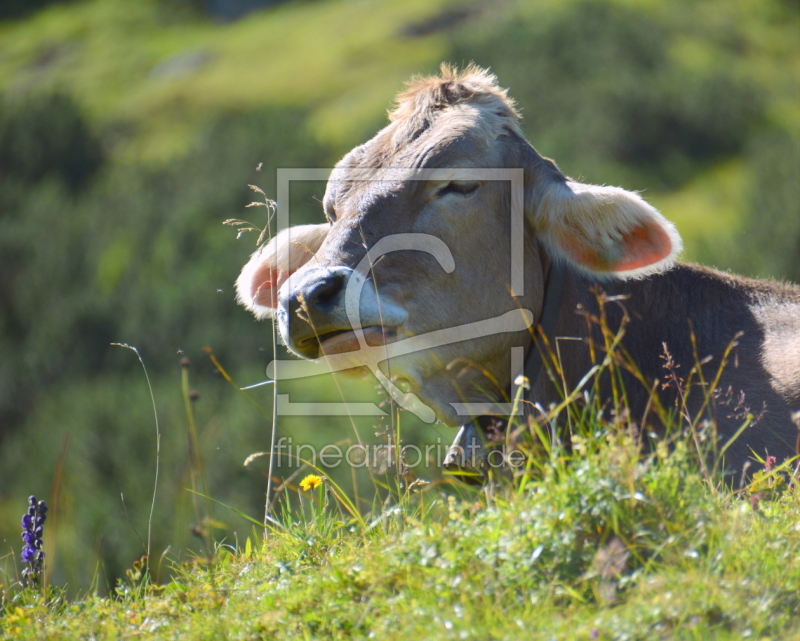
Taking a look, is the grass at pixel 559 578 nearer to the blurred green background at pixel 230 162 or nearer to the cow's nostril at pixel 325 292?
the cow's nostril at pixel 325 292

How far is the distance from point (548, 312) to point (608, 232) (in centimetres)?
58

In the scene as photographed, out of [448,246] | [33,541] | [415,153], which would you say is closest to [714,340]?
[448,246]

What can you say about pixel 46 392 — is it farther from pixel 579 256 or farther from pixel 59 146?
pixel 579 256

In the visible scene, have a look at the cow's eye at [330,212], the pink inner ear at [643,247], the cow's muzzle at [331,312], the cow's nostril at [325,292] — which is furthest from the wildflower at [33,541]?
the pink inner ear at [643,247]

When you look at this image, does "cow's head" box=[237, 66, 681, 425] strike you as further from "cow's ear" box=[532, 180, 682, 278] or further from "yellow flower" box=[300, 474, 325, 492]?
"yellow flower" box=[300, 474, 325, 492]

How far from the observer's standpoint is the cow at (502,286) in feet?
14.1

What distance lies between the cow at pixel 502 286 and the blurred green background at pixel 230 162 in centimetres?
1509

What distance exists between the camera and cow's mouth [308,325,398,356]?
4.17m

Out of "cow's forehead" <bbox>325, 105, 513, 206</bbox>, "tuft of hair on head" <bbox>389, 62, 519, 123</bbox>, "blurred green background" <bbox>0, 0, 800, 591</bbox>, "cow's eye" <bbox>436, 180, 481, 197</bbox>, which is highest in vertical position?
"tuft of hair on head" <bbox>389, 62, 519, 123</bbox>

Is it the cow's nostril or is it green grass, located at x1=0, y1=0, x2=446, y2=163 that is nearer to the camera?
the cow's nostril

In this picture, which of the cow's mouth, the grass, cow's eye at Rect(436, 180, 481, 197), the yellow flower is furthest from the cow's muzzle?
the grass

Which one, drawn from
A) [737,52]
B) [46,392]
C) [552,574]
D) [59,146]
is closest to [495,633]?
[552,574]

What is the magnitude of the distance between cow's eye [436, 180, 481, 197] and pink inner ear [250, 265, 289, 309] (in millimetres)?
1299

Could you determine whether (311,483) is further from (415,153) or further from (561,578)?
(415,153)
